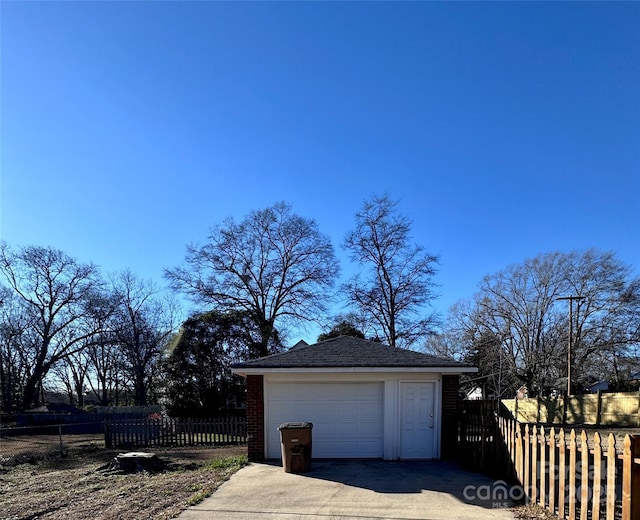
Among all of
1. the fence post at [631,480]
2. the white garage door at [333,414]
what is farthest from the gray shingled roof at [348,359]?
the fence post at [631,480]

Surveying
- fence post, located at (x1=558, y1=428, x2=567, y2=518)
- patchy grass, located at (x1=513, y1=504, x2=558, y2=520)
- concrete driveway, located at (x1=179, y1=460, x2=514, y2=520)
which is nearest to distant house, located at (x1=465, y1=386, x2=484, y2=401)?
concrete driveway, located at (x1=179, y1=460, x2=514, y2=520)

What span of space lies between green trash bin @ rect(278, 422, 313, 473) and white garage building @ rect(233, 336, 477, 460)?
160 cm

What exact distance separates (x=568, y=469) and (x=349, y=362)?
550 cm

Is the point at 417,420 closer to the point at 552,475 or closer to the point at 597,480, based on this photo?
the point at 552,475

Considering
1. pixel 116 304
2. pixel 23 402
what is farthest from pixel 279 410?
pixel 23 402

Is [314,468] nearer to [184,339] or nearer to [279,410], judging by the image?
[279,410]

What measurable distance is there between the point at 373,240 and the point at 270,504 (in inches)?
917

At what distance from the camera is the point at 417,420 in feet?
34.9

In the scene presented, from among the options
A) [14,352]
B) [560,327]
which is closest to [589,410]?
[560,327]

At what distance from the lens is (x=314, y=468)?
933 cm

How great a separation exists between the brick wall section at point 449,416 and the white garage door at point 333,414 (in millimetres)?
1511

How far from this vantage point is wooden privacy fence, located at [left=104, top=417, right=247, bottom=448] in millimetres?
16266

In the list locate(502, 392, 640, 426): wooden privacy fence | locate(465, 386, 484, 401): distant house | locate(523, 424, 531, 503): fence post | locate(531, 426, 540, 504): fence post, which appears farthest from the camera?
locate(465, 386, 484, 401): distant house

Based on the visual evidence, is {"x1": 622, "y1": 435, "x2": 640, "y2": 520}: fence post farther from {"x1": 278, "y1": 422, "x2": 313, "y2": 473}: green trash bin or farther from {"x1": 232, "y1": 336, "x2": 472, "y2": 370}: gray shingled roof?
{"x1": 232, "y1": 336, "x2": 472, "y2": 370}: gray shingled roof
